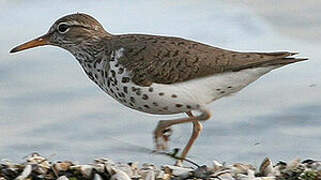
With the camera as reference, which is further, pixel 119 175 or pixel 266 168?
pixel 266 168

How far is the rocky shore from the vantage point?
6.16m

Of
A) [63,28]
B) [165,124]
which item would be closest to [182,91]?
[165,124]

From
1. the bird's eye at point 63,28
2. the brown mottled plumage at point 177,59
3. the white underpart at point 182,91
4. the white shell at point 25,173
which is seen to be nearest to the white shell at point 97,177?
the white shell at point 25,173

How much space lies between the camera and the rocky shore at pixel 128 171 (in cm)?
616

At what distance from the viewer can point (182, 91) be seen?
6613 millimetres

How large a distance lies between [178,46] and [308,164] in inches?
68.8

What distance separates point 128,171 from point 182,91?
0.91 metres

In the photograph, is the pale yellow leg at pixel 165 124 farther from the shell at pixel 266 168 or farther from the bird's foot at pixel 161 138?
the shell at pixel 266 168

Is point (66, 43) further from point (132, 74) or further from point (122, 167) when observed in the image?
point (122, 167)

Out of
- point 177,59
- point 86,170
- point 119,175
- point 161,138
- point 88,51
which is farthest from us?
point 88,51

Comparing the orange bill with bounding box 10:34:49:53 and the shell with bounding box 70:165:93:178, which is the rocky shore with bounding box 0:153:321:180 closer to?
the shell with bounding box 70:165:93:178

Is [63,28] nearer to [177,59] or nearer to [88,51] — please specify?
[88,51]

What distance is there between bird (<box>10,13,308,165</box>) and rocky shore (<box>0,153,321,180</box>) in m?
0.20

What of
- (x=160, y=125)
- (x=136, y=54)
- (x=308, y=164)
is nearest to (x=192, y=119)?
(x=160, y=125)
